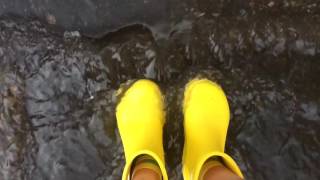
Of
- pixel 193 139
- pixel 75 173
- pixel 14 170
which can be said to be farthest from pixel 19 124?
pixel 193 139

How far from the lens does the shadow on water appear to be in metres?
1.70

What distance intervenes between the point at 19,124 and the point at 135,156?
0.61 m

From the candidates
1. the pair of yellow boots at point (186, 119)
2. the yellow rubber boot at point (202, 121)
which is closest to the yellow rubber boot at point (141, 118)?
the pair of yellow boots at point (186, 119)

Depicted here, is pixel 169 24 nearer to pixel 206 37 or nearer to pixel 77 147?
pixel 206 37

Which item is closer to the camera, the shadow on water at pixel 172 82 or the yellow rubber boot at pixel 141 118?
the yellow rubber boot at pixel 141 118

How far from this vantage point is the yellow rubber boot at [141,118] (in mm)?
1593

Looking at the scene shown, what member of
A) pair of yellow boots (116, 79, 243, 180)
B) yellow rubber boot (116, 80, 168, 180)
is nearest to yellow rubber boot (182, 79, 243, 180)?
pair of yellow boots (116, 79, 243, 180)

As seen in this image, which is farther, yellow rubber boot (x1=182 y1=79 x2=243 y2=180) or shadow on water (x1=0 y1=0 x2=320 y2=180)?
shadow on water (x1=0 y1=0 x2=320 y2=180)

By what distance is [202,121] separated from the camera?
1.61 meters

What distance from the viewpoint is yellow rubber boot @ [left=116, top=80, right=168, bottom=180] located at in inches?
62.7

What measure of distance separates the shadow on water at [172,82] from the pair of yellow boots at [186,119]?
6cm

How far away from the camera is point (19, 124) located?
70.0 inches

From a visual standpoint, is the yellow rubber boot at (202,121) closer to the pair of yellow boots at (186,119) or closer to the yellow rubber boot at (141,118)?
the pair of yellow boots at (186,119)

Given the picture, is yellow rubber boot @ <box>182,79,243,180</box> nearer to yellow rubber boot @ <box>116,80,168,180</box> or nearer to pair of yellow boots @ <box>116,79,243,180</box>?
pair of yellow boots @ <box>116,79,243,180</box>
